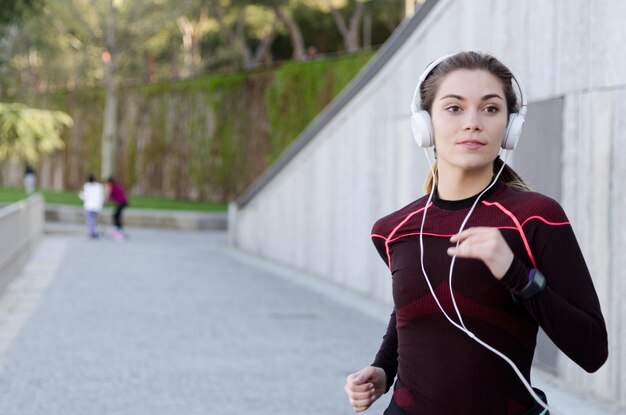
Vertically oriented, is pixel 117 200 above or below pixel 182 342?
above

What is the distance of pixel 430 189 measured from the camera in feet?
9.83

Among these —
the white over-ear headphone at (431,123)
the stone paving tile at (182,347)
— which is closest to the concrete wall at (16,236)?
the stone paving tile at (182,347)

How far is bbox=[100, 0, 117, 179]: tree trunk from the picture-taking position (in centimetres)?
3950

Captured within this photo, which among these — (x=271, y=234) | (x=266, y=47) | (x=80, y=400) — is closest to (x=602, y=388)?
(x=80, y=400)

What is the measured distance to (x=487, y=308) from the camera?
266cm

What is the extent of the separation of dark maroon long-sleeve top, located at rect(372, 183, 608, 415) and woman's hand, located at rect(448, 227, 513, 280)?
29mm

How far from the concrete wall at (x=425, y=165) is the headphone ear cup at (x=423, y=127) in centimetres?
481

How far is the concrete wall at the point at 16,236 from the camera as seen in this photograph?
14773mm

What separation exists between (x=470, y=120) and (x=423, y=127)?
0.18m

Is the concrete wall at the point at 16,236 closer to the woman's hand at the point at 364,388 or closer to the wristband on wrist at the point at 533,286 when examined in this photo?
the woman's hand at the point at 364,388

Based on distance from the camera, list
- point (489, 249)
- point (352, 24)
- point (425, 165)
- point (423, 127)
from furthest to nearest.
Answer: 1. point (352, 24)
2. point (425, 165)
3. point (423, 127)
4. point (489, 249)

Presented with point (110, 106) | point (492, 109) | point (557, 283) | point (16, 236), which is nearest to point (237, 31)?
point (110, 106)

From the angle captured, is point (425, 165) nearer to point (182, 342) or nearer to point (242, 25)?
point (182, 342)

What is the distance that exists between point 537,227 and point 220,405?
516 cm
